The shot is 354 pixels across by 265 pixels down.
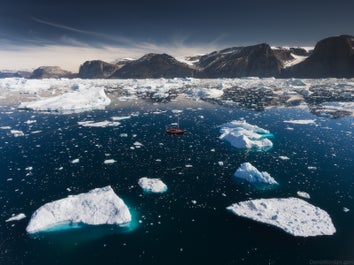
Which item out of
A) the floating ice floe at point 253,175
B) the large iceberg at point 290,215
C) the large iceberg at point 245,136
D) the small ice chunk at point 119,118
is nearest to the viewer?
the large iceberg at point 290,215

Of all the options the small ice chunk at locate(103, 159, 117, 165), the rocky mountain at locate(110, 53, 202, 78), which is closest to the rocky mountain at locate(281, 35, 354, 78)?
the rocky mountain at locate(110, 53, 202, 78)

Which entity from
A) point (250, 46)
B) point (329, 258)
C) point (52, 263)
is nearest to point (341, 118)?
point (329, 258)

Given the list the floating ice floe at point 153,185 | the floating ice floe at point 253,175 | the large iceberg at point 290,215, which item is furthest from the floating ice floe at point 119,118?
the large iceberg at point 290,215

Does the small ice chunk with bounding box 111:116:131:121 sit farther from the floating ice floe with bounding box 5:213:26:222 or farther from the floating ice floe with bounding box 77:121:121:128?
the floating ice floe with bounding box 5:213:26:222

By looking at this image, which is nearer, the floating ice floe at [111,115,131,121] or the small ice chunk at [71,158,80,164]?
the small ice chunk at [71,158,80,164]

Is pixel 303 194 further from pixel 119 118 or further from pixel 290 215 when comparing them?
pixel 119 118

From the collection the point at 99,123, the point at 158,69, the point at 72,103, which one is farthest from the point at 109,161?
the point at 158,69

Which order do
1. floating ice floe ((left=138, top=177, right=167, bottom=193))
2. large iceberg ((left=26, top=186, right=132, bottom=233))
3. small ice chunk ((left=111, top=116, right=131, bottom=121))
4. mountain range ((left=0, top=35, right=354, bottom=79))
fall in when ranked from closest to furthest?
large iceberg ((left=26, top=186, right=132, bottom=233))
floating ice floe ((left=138, top=177, right=167, bottom=193))
small ice chunk ((left=111, top=116, right=131, bottom=121))
mountain range ((left=0, top=35, right=354, bottom=79))

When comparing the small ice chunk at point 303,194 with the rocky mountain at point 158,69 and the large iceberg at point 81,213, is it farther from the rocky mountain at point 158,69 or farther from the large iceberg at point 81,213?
the rocky mountain at point 158,69
